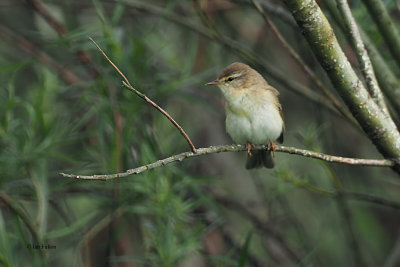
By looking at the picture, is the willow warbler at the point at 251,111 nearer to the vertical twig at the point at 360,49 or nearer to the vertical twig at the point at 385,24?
the vertical twig at the point at 385,24

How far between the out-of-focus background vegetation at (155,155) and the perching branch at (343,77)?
2.79 feet

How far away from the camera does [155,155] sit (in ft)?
11.8

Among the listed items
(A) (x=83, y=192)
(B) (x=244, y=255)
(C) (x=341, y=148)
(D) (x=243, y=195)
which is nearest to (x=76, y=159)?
(A) (x=83, y=192)

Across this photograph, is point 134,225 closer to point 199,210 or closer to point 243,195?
point 199,210

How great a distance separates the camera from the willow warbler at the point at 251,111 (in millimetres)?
3902

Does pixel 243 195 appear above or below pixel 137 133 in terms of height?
below

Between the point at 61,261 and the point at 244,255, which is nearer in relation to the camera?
the point at 244,255

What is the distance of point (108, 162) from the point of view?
3.63 m

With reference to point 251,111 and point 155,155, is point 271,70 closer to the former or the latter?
point 251,111

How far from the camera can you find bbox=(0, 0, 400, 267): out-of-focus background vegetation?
3516 millimetres

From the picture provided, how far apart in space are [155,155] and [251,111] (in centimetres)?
79

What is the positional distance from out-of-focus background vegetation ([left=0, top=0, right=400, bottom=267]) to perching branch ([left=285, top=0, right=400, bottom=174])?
85cm

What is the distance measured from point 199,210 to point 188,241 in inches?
50.4

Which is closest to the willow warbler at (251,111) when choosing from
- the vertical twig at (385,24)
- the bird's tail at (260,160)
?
the bird's tail at (260,160)
